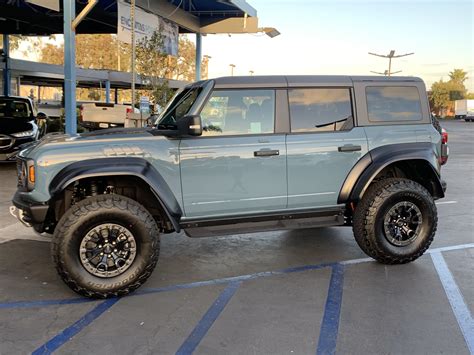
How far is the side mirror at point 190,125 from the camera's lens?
4.32 m

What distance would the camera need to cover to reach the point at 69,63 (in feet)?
34.9

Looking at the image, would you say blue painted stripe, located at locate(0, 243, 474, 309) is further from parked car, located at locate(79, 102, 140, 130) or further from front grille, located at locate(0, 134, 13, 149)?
→ parked car, located at locate(79, 102, 140, 130)

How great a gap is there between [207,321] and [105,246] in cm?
118

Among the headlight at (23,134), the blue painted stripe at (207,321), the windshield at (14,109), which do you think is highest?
the windshield at (14,109)

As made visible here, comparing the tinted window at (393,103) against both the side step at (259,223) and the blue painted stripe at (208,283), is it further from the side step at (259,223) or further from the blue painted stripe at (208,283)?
the blue painted stripe at (208,283)

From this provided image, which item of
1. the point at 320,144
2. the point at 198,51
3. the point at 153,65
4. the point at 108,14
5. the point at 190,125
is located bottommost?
the point at 320,144

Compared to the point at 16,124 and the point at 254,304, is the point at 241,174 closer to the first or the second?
the point at 254,304

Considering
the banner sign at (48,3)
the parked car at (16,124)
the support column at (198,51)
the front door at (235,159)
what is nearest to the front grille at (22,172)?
the front door at (235,159)

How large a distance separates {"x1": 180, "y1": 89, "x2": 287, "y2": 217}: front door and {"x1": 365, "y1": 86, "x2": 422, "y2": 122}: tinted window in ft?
3.75

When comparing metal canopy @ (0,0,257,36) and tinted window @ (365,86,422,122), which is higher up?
metal canopy @ (0,0,257,36)

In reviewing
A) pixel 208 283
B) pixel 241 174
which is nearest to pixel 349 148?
pixel 241 174

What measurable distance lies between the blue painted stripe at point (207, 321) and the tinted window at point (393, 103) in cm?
237

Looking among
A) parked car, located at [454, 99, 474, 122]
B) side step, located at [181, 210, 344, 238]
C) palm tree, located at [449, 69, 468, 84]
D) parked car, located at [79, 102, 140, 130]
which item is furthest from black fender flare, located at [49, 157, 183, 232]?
palm tree, located at [449, 69, 468, 84]

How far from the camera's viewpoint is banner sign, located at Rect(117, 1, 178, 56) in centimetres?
1268
